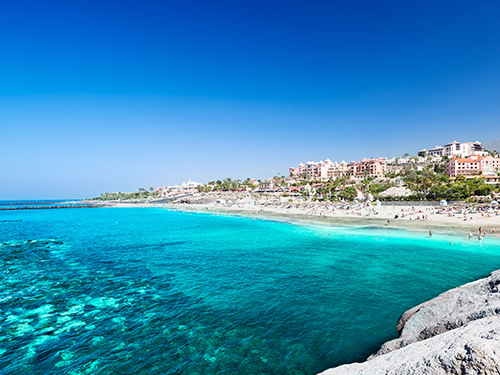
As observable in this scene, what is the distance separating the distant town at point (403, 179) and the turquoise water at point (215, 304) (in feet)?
165

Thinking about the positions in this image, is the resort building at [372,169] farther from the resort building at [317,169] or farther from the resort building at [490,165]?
the resort building at [490,165]

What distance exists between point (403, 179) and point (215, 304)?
386 feet

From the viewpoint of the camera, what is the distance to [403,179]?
357ft

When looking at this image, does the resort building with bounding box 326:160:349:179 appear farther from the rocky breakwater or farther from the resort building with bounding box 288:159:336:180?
the rocky breakwater

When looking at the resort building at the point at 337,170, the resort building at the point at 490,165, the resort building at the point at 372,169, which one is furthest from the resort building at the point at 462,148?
the resort building at the point at 337,170

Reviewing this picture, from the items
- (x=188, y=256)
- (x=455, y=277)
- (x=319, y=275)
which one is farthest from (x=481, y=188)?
(x=188, y=256)

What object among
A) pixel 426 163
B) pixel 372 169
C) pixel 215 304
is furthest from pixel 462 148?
pixel 215 304

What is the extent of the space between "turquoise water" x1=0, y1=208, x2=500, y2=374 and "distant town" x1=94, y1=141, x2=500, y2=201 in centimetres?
5029

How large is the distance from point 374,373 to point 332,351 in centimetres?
509

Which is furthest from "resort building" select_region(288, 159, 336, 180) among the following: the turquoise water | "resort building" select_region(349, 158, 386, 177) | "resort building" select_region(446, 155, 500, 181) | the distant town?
the turquoise water

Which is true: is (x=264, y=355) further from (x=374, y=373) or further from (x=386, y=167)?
(x=386, y=167)

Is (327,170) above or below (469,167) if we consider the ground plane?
above

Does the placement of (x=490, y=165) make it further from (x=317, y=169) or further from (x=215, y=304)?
(x=215, y=304)

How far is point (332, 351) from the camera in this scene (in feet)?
32.3
